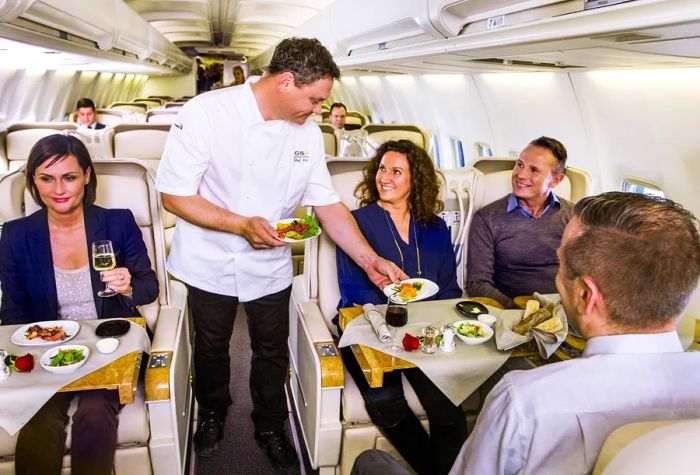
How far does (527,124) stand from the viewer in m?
5.59

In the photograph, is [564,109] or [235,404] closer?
[235,404]

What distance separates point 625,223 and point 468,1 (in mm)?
2114

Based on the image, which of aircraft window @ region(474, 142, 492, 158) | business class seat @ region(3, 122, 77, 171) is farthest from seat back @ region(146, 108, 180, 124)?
aircraft window @ region(474, 142, 492, 158)

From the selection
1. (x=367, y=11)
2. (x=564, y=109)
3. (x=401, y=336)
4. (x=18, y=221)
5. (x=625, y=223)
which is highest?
(x=367, y=11)

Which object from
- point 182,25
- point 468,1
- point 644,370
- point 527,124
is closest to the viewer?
point 644,370

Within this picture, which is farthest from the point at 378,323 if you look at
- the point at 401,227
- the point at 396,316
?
the point at 401,227

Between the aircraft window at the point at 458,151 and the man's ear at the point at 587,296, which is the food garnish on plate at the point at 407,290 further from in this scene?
the aircraft window at the point at 458,151

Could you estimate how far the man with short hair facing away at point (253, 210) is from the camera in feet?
7.73

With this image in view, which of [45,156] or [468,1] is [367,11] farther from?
[45,156]

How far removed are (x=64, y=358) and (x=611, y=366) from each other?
1.81 m

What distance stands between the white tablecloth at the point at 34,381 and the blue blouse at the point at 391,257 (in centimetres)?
111

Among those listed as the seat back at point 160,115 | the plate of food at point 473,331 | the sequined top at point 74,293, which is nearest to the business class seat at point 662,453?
the plate of food at point 473,331

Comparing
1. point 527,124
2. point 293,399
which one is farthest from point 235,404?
point 527,124

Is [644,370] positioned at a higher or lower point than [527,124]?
lower
